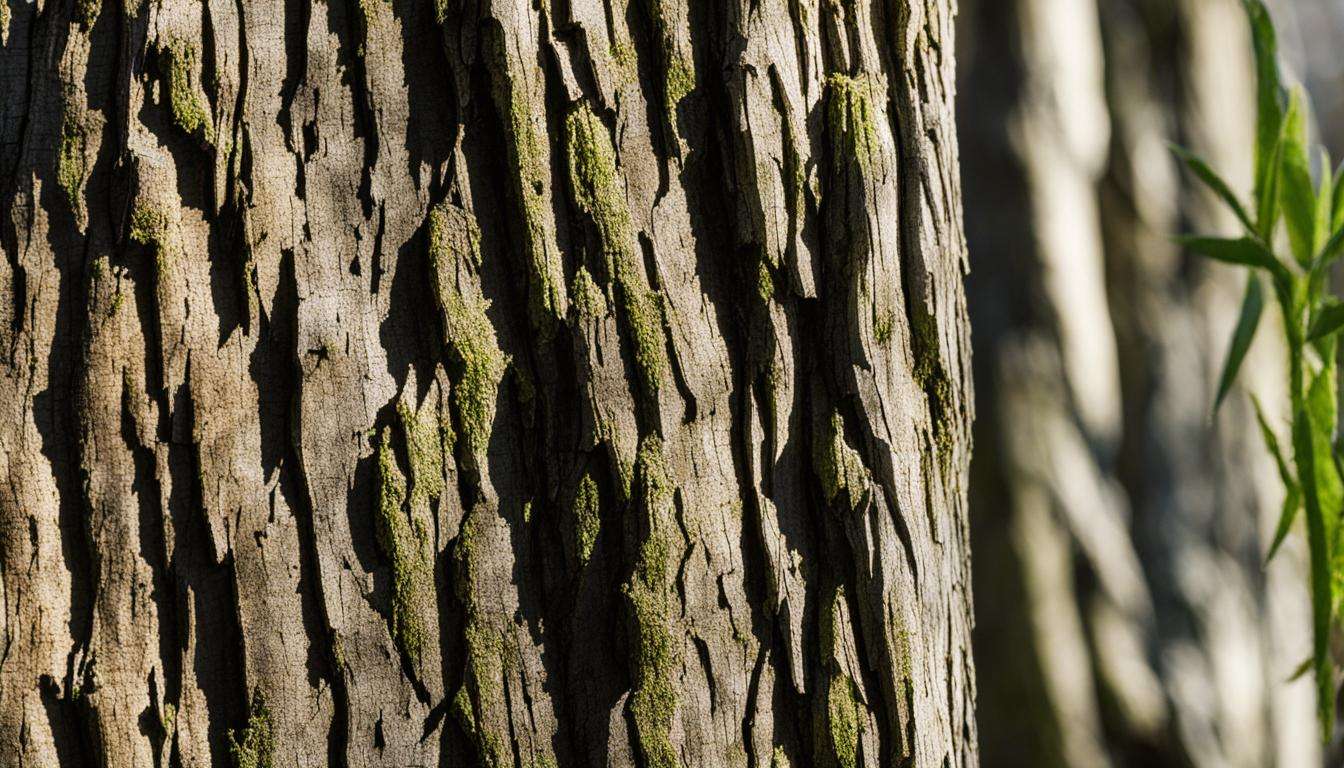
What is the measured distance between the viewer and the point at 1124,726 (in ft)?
9.26

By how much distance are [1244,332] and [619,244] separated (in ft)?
2.00

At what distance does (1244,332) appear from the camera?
0.94 metres

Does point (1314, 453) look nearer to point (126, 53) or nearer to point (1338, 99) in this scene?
point (126, 53)

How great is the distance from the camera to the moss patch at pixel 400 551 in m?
0.67

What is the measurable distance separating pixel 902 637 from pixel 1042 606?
2.28 m

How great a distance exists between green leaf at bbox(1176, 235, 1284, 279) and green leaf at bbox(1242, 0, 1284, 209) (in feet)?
0.10

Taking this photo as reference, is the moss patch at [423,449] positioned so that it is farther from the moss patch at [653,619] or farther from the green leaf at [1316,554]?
the green leaf at [1316,554]

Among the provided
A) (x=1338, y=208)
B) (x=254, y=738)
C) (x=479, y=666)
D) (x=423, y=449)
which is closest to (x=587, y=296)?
(x=423, y=449)

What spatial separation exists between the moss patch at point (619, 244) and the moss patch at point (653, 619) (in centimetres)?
6

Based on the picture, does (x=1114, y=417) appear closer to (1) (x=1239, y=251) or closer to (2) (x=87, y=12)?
(1) (x=1239, y=251)

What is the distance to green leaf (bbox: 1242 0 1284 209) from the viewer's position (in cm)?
91

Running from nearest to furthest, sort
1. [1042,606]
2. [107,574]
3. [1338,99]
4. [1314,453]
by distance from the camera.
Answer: [107,574]
[1314,453]
[1042,606]
[1338,99]

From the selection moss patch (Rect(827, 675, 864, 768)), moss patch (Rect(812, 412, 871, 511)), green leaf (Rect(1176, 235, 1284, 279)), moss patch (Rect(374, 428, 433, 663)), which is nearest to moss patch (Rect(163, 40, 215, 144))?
moss patch (Rect(374, 428, 433, 663))

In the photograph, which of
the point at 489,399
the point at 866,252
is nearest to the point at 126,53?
the point at 489,399
